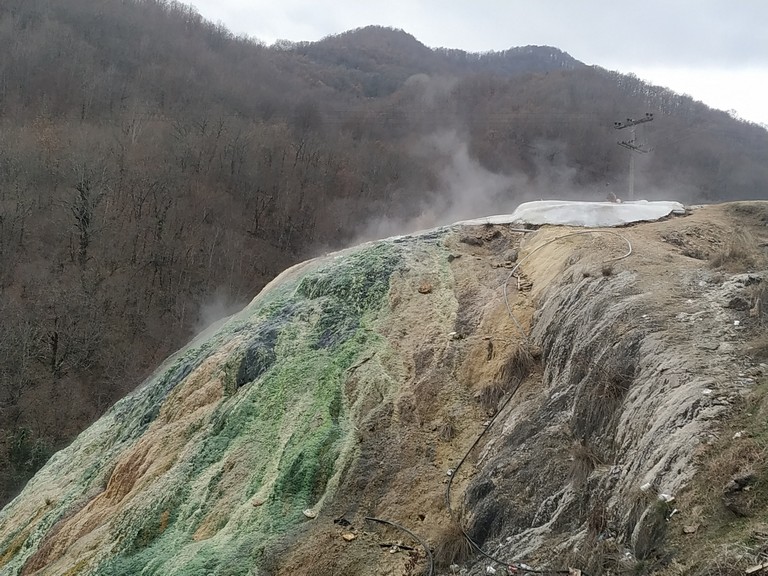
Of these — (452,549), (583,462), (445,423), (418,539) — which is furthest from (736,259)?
(418,539)

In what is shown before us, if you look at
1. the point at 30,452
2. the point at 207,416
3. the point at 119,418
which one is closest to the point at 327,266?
the point at 207,416

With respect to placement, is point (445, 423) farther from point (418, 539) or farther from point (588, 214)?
point (588, 214)

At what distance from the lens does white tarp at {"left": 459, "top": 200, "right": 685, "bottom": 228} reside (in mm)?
9562

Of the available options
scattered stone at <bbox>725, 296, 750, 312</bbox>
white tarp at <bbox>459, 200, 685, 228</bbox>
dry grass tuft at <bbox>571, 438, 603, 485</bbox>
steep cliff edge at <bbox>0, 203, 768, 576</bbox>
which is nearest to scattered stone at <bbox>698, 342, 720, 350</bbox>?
steep cliff edge at <bbox>0, 203, 768, 576</bbox>

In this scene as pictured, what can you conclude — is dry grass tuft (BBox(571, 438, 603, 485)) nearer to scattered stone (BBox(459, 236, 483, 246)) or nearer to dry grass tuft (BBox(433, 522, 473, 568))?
dry grass tuft (BBox(433, 522, 473, 568))

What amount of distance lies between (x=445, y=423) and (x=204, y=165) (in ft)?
128

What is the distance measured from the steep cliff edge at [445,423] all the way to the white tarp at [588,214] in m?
0.53

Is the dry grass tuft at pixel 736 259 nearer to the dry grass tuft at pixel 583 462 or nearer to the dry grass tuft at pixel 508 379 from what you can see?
the dry grass tuft at pixel 508 379

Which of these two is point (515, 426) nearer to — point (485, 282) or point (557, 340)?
point (557, 340)

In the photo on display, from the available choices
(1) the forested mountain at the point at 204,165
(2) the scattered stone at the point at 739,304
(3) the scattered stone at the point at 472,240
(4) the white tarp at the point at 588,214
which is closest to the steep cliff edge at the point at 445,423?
(2) the scattered stone at the point at 739,304

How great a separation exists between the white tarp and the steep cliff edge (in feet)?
1.74

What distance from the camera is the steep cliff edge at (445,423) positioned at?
13.6 ft

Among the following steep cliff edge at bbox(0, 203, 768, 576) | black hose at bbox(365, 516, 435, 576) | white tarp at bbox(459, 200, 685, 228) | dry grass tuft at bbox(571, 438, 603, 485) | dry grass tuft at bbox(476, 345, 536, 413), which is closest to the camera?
steep cliff edge at bbox(0, 203, 768, 576)

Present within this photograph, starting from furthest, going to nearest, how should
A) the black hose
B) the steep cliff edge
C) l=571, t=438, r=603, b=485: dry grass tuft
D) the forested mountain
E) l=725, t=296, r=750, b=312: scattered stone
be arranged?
the forested mountain → l=725, t=296, r=750, b=312: scattered stone → the black hose → l=571, t=438, r=603, b=485: dry grass tuft → the steep cliff edge
